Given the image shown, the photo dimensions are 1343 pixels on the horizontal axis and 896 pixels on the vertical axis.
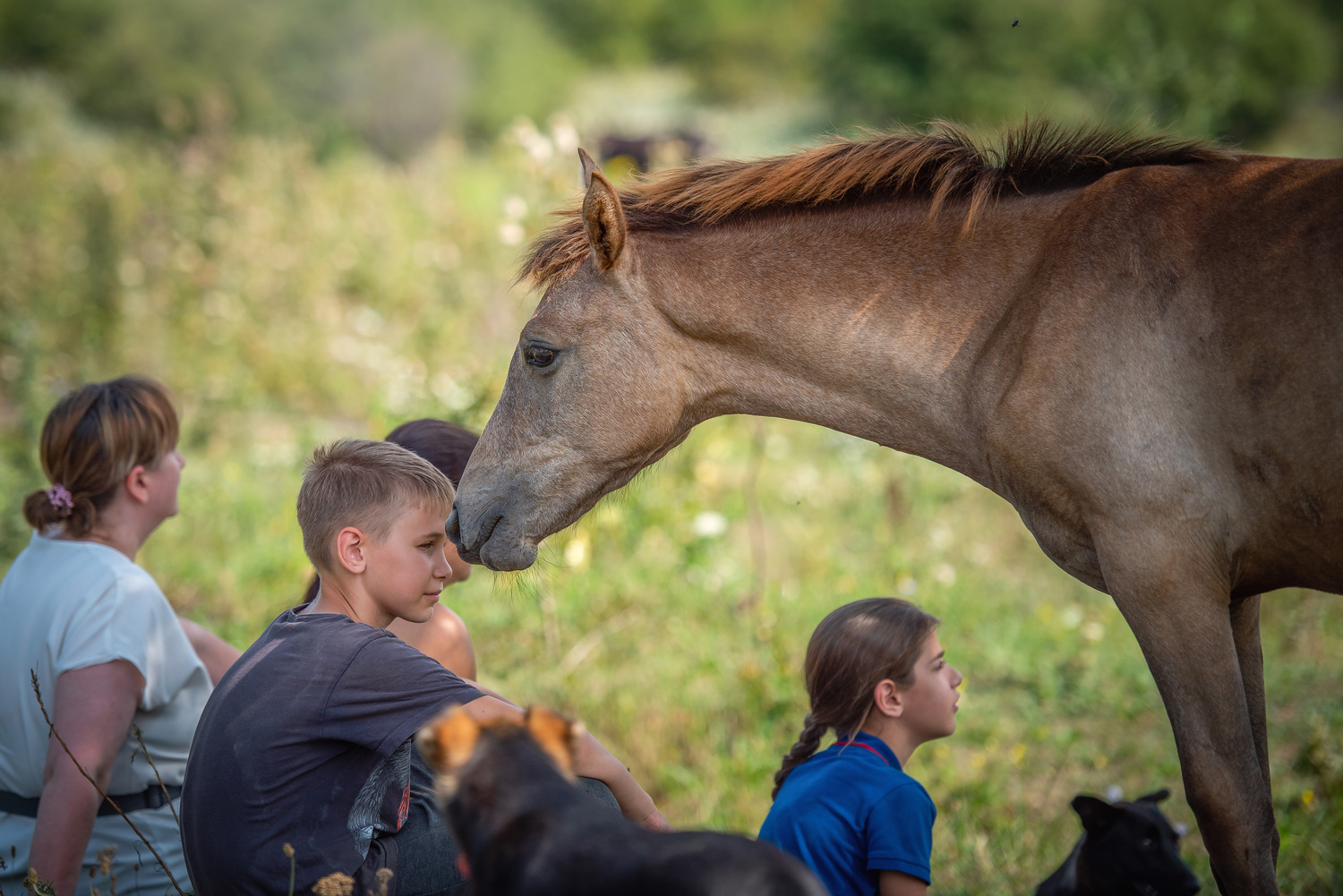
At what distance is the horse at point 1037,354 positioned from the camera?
2047mm

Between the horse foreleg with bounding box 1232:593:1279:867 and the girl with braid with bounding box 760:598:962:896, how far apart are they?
68cm

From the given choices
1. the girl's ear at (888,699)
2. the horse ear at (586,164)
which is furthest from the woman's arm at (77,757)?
the girl's ear at (888,699)

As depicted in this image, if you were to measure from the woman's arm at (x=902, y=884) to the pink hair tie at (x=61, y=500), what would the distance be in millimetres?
2222

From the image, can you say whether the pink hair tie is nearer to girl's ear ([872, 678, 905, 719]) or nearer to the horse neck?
the horse neck

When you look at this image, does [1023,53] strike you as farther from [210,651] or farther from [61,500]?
[61,500]

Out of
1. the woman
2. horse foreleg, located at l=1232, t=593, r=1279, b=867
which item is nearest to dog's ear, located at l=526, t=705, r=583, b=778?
the woman

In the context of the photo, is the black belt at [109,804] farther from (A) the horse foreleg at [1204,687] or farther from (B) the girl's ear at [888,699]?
(A) the horse foreleg at [1204,687]

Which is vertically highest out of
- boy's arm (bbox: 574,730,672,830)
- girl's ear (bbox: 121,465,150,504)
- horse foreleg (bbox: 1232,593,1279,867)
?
girl's ear (bbox: 121,465,150,504)

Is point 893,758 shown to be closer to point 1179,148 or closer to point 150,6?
point 1179,148

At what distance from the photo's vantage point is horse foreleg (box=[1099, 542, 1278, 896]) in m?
2.05

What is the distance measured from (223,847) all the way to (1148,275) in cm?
221

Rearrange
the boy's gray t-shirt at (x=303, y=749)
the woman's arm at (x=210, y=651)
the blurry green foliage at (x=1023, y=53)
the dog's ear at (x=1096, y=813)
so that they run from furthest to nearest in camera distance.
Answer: the blurry green foliage at (x=1023, y=53) < the woman's arm at (x=210, y=651) < the dog's ear at (x=1096, y=813) < the boy's gray t-shirt at (x=303, y=749)

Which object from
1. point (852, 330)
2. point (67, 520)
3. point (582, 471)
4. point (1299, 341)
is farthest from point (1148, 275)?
point (67, 520)

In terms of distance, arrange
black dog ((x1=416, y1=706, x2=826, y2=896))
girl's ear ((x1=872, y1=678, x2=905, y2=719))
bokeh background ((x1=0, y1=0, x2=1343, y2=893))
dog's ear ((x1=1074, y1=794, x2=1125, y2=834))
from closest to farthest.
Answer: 1. black dog ((x1=416, y1=706, x2=826, y2=896))
2. girl's ear ((x1=872, y1=678, x2=905, y2=719))
3. dog's ear ((x1=1074, y1=794, x2=1125, y2=834))
4. bokeh background ((x1=0, y1=0, x2=1343, y2=893))
